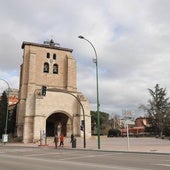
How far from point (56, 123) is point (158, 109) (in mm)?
25612

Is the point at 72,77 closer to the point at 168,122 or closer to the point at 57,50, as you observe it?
the point at 57,50

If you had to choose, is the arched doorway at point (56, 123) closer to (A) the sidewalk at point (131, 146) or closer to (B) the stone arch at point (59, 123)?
(B) the stone arch at point (59, 123)

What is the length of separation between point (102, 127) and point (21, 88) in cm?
3703

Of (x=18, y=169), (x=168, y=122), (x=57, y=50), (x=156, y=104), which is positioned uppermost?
(x=57, y=50)

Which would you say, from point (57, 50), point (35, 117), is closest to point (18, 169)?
point (35, 117)

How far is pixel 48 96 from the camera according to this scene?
5812 centimetres

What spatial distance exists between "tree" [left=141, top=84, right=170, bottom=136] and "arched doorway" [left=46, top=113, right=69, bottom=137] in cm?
2165

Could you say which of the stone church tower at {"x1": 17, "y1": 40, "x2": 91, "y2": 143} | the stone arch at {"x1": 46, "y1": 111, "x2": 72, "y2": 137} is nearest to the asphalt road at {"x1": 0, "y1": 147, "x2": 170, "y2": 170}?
the stone church tower at {"x1": 17, "y1": 40, "x2": 91, "y2": 143}

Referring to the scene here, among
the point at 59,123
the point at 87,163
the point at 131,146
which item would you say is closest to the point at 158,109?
the point at 59,123

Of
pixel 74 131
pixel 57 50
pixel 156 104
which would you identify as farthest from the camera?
pixel 156 104

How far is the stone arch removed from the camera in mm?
60438

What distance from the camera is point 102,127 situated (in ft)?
297

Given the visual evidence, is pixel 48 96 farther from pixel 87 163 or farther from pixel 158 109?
pixel 87 163

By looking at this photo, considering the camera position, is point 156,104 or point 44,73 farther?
point 156,104
